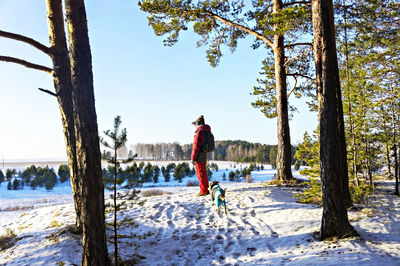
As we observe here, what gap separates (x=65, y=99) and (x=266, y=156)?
2200 inches

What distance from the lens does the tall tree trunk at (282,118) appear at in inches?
390

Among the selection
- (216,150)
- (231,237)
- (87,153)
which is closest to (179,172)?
(231,237)

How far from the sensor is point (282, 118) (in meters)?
10.0

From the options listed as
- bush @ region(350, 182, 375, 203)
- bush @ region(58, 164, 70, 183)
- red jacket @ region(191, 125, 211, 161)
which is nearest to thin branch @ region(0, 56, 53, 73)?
red jacket @ region(191, 125, 211, 161)

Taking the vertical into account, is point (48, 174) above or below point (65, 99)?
below

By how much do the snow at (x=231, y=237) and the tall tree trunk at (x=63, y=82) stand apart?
108 cm

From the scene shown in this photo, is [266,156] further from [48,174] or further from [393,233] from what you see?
[393,233]

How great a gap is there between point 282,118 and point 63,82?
794 cm

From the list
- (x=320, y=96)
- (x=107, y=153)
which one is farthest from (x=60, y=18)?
(x=320, y=96)

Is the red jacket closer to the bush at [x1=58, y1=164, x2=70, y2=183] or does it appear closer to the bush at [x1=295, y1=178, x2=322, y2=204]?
the bush at [x1=295, y1=178, x2=322, y2=204]

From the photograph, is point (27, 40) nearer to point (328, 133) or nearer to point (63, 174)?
point (328, 133)

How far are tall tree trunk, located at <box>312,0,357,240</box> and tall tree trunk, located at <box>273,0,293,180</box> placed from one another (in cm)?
541

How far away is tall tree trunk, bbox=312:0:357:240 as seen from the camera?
4359 mm

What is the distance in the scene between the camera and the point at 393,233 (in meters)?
4.41
